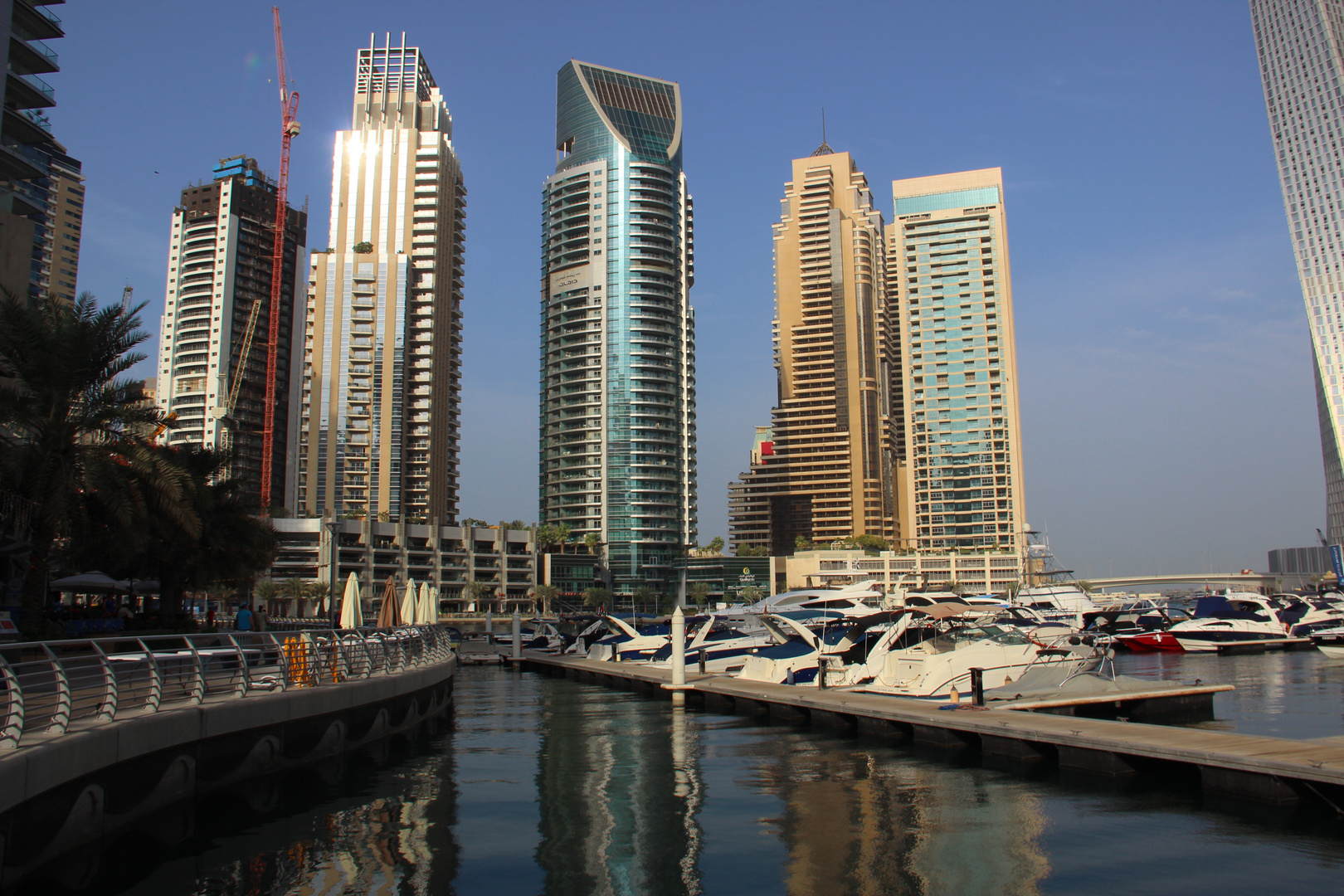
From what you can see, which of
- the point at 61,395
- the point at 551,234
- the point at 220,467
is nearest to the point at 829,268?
the point at 551,234

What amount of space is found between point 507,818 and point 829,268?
17952 cm

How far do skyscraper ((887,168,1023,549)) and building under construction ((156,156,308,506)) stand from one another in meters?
109

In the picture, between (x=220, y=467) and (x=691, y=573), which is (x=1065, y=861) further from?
(x=691, y=573)

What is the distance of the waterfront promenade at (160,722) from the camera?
34.5 ft

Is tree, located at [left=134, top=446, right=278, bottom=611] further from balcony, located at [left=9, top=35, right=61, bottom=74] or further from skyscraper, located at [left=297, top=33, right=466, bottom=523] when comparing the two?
skyscraper, located at [left=297, top=33, right=466, bottom=523]

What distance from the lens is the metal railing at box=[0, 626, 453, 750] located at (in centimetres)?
1136

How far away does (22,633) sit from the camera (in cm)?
2222

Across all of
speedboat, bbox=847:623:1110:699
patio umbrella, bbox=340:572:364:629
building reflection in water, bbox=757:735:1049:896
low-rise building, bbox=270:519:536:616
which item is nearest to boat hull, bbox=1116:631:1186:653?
speedboat, bbox=847:623:1110:699

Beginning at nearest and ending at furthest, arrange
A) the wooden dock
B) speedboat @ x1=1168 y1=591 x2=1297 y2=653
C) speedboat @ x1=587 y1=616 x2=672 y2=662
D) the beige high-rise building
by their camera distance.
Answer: the wooden dock, speedboat @ x1=587 y1=616 x2=672 y2=662, speedboat @ x1=1168 y1=591 x2=1297 y2=653, the beige high-rise building

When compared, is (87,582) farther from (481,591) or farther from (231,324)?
(231,324)

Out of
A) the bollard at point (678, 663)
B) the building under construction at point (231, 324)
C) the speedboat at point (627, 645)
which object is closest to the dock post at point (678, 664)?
the bollard at point (678, 663)

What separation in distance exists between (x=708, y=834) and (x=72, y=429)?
793 inches

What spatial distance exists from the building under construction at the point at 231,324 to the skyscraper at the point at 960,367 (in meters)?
109

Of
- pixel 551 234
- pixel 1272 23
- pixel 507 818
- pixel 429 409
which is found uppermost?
pixel 1272 23
